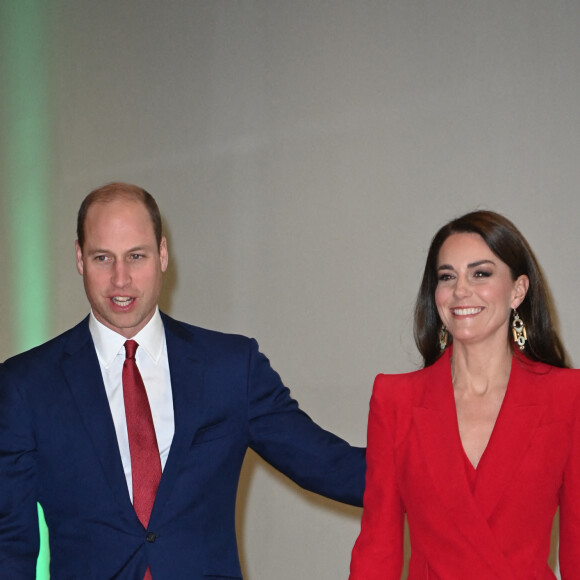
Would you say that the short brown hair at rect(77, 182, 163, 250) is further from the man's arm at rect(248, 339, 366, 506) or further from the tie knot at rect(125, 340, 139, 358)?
the man's arm at rect(248, 339, 366, 506)

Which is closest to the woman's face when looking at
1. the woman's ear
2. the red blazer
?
the woman's ear

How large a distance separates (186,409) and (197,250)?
1.99 meters

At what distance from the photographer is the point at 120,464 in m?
2.45

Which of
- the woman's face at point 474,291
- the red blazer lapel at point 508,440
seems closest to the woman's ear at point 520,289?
the woman's face at point 474,291

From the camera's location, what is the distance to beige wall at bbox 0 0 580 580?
12.0ft

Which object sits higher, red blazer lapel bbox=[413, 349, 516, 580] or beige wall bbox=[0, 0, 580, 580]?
beige wall bbox=[0, 0, 580, 580]

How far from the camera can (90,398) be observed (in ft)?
8.30

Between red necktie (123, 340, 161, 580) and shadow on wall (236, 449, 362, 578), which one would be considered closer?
red necktie (123, 340, 161, 580)

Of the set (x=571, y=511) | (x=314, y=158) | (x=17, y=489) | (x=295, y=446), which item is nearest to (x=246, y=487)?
(x=314, y=158)

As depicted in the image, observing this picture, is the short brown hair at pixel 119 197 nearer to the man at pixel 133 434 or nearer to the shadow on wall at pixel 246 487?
the man at pixel 133 434

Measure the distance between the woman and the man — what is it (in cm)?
31

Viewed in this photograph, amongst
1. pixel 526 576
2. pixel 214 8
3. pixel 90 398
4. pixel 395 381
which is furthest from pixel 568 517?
pixel 214 8

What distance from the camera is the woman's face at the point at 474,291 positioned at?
8.03ft

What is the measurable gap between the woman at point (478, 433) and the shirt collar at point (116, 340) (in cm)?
61
